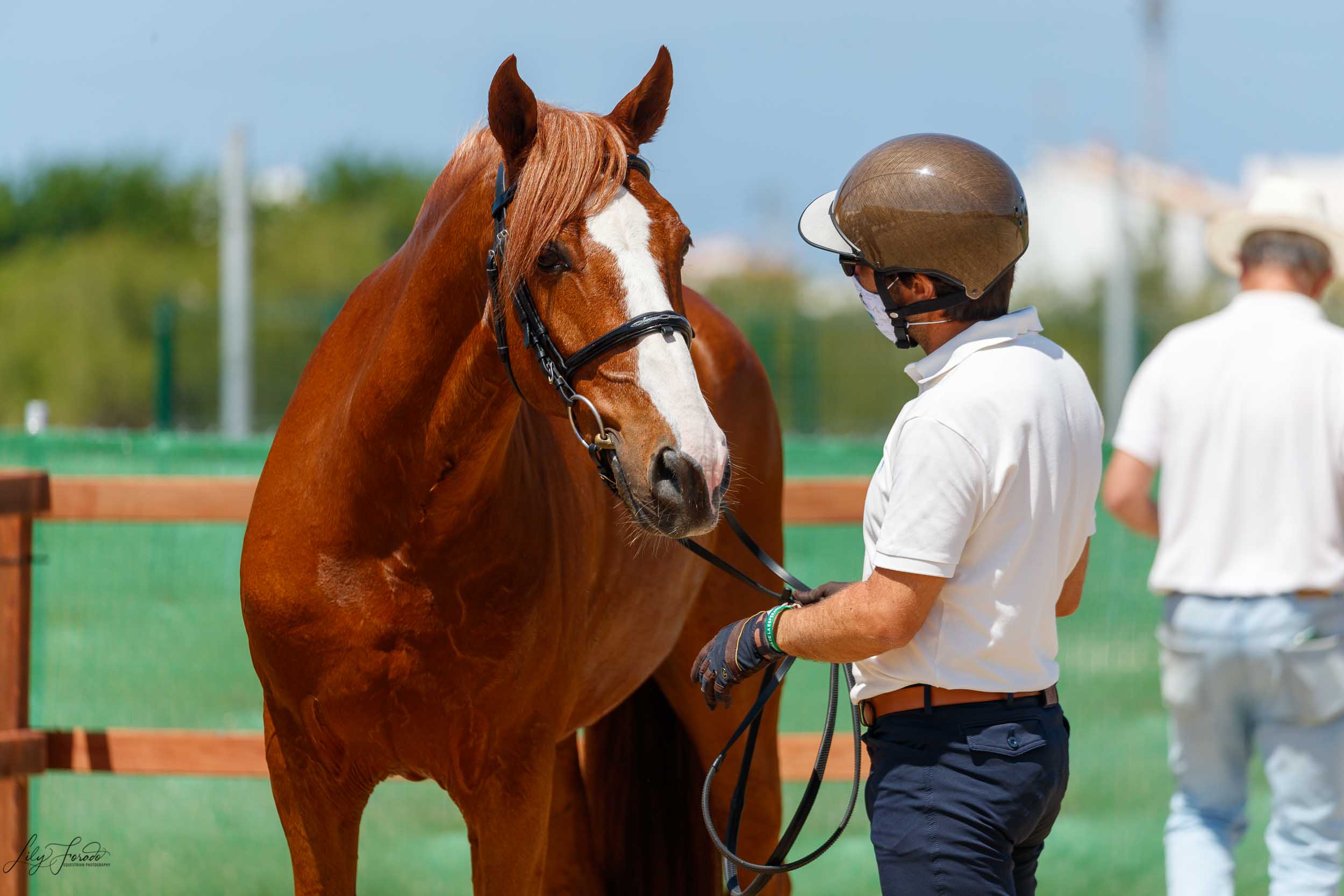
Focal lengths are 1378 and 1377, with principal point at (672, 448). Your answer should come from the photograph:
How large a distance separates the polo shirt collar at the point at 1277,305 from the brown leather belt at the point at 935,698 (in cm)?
139

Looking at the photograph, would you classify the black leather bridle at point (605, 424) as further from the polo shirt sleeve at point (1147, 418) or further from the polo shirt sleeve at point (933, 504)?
the polo shirt sleeve at point (1147, 418)

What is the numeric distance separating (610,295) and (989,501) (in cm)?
68

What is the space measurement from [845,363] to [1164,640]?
12.4m

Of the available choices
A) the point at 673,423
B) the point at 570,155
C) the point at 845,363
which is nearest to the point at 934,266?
the point at 673,423

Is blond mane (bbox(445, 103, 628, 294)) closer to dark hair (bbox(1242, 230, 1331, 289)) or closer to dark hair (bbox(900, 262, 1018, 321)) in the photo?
dark hair (bbox(900, 262, 1018, 321))

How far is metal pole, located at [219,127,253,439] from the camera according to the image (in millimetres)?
14023

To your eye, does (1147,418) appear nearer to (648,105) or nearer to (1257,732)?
(1257,732)

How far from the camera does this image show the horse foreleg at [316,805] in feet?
9.00

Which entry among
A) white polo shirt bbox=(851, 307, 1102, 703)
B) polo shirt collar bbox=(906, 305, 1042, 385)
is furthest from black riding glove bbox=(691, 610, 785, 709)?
polo shirt collar bbox=(906, 305, 1042, 385)

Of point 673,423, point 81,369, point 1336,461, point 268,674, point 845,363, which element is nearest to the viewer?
point 673,423

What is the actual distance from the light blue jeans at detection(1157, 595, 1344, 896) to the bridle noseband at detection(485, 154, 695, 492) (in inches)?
62.3

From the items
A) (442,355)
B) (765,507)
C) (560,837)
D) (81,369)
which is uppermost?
(81,369)

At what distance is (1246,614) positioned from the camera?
10.0 ft

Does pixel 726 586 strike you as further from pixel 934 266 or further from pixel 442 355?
pixel 934 266
